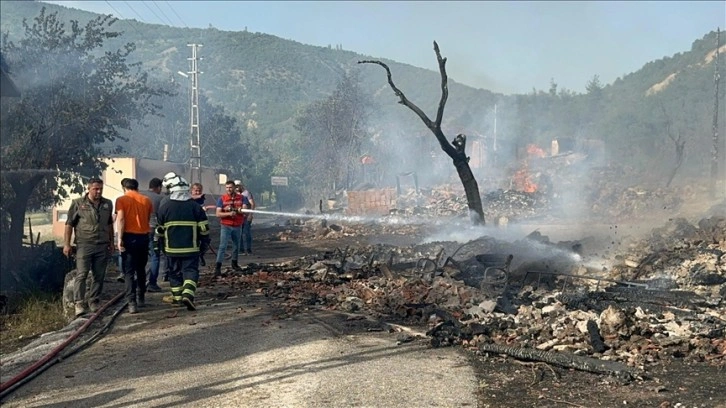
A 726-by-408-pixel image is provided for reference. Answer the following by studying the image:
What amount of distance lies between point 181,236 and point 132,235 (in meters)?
0.72

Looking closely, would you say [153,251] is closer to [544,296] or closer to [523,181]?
[544,296]

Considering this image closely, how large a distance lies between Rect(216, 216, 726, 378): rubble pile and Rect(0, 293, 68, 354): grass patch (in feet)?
10.2

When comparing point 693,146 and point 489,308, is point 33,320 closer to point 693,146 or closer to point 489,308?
point 489,308

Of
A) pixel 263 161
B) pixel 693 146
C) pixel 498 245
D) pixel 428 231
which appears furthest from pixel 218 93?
pixel 498 245

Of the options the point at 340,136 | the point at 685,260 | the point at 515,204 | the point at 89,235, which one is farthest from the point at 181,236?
the point at 340,136

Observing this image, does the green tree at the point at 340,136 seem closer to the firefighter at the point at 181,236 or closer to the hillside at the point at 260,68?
the firefighter at the point at 181,236

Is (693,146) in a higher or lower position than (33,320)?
higher

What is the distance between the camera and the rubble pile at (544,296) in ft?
23.9

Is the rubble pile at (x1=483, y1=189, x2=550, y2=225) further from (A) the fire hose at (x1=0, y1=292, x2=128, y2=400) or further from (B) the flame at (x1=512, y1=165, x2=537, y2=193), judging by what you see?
(A) the fire hose at (x1=0, y1=292, x2=128, y2=400)

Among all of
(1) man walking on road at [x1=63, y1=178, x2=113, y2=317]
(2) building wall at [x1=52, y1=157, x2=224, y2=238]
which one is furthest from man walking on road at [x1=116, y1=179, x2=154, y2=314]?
(2) building wall at [x1=52, y1=157, x2=224, y2=238]

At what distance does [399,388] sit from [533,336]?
233 cm

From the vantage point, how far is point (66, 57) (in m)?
19.4

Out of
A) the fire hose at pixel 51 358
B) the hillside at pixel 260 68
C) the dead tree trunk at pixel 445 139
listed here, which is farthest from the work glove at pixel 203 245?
the hillside at pixel 260 68

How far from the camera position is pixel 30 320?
39.1 feet
